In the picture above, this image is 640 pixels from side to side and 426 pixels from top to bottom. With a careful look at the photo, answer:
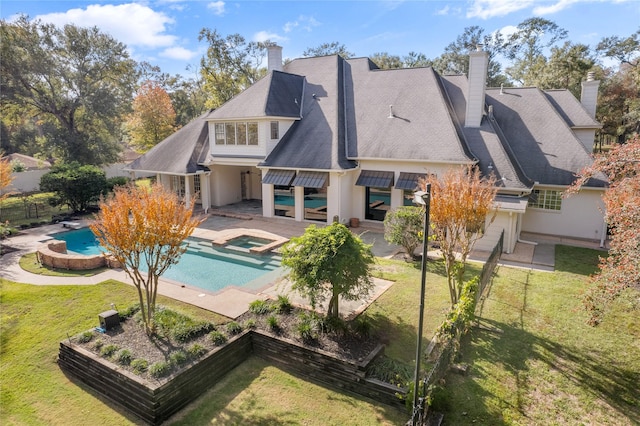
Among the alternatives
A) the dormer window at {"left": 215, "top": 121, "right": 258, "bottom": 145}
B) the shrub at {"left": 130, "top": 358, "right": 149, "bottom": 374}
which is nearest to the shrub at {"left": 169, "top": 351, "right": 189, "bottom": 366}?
the shrub at {"left": 130, "top": 358, "right": 149, "bottom": 374}

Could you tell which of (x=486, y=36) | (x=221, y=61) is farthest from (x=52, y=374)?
(x=486, y=36)

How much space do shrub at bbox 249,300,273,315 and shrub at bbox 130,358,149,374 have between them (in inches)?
146

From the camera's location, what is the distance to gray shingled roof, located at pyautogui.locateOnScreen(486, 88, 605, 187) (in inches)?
856

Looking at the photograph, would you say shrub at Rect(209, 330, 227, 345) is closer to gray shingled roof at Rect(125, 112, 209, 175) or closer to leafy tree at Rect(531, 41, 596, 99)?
gray shingled roof at Rect(125, 112, 209, 175)

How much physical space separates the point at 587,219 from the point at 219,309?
2086 centimetres

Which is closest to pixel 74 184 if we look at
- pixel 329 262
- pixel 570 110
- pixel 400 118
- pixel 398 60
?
pixel 400 118

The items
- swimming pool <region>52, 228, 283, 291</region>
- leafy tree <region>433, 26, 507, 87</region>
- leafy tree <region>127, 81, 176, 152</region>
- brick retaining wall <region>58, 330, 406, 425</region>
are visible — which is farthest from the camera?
leafy tree <region>433, 26, 507, 87</region>

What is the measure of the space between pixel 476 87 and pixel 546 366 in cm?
1764

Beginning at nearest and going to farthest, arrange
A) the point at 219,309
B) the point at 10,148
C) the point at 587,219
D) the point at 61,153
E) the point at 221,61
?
the point at 219,309, the point at 587,219, the point at 61,153, the point at 221,61, the point at 10,148

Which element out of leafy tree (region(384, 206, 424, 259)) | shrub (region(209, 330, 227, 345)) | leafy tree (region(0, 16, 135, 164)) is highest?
leafy tree (region(0, 16, 135, 164))

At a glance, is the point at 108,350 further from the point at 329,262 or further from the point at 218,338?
the point at 329,262

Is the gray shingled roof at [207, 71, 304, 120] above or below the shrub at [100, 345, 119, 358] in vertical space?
above

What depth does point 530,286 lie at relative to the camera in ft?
50.2

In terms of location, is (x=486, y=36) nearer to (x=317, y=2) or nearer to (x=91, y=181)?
(x=317, y=2)
